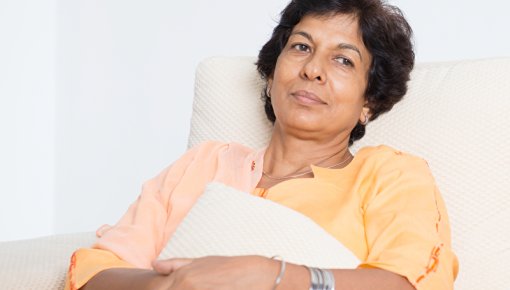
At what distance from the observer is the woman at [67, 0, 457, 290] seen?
1.53m

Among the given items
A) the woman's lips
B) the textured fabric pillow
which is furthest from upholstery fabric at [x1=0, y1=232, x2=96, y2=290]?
the woman's lips

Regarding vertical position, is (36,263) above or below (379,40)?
below

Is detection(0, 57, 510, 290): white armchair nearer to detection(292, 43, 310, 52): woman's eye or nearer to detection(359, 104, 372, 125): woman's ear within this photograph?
detection(359, 104, 372, 125): woman's ear

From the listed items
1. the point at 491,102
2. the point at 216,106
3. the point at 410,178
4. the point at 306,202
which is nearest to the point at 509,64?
the point at 491,102

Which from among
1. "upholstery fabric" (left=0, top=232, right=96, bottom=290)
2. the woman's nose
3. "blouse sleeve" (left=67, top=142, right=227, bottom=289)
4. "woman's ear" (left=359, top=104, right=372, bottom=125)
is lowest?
"upholstery fabric" (left=0, top=232, right=96, bottom=290)

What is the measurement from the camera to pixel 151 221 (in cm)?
179

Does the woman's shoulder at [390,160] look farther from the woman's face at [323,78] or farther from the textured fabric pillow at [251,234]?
the textured fabric pillow at [251,234]

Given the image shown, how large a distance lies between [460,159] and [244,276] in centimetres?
66

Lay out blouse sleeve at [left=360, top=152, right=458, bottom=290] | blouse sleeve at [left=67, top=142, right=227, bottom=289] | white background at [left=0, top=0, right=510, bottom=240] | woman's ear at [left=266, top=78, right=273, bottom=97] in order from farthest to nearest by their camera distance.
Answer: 1. white background at [left=0, top=0, right=510, bottom=240]
2. woman's ear at [left=266, top=78, right=273, bottom=97]
3. blouse sleeve at [left=67, top=142, right=227, bottom=289]
4. blouse sleeve at [left=360, top=152, right=458, bottom=290]

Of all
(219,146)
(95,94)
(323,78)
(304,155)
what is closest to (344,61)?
(323,78)

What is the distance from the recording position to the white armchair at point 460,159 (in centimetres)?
172

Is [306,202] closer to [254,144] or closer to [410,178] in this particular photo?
[410,178]

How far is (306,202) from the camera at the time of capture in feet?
5.62

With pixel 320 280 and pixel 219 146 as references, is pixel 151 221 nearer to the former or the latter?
pixel 219 146
